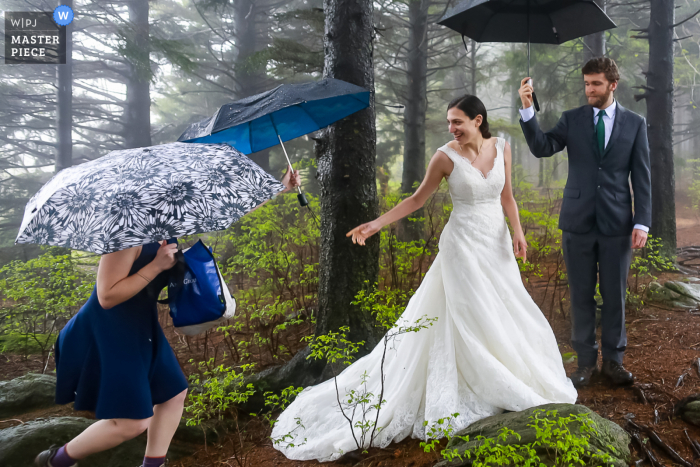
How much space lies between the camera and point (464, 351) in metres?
2.94

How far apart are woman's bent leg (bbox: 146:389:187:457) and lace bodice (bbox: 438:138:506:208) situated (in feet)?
7.40

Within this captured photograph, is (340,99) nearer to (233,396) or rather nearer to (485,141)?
(485,141)

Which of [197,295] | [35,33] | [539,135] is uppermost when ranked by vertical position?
[35,33]

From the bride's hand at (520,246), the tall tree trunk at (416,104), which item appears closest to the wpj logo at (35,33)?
the tall tree trunk at (416,104)

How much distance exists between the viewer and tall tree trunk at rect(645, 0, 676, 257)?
7340mm

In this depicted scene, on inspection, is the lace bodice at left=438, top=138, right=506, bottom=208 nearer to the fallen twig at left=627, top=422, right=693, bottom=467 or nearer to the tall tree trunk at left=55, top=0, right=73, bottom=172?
the fallen twig at left=627, top=422, right=693, bottom=467

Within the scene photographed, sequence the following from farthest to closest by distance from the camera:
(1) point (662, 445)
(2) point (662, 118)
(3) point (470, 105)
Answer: (2) point (662, 118)
(3) point (470, 105)
(1) point (662, 445)

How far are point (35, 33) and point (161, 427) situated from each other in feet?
44.1

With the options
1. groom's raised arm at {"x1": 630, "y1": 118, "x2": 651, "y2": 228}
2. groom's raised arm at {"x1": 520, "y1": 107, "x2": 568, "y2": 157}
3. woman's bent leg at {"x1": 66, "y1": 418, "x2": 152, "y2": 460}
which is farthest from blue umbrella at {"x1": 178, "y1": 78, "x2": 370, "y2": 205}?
groom's raised arm at {"x1": 630, "y1": 118, "x2": 651, "y2": 228}

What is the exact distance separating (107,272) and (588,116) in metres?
3.52

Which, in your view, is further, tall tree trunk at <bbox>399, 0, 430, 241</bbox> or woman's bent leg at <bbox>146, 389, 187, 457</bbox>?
tall tree trunk at <bbox>399, 0, 430, 241</bbox>

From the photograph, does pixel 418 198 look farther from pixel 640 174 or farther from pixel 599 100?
pixel 640 174

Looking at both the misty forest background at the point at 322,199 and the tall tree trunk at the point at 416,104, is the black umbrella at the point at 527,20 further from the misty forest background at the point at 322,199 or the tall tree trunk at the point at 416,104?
the tall tree trunk at the point at 416,104

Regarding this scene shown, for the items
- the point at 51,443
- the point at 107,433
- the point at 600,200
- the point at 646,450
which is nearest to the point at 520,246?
the point at 600,200
